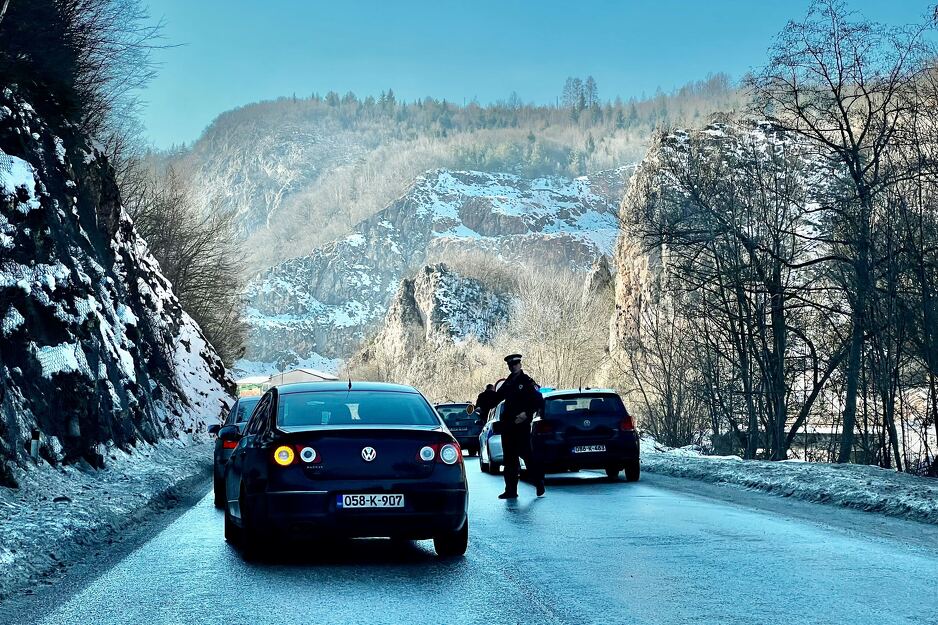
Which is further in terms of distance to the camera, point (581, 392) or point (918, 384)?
point (918, 384)

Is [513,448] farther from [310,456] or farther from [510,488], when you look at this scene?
[310,456]

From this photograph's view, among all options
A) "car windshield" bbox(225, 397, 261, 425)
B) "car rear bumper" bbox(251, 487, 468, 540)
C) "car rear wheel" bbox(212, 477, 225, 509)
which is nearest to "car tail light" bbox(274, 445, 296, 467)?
"car rear bumper" bbox(251, 487, 468, 540)

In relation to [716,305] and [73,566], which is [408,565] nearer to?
[73,566]

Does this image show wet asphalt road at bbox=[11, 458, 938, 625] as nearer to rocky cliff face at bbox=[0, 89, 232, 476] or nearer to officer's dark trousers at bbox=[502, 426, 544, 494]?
officer's dark trousers at bbox=[502, 426, 544, 494]

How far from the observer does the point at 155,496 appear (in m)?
16.3

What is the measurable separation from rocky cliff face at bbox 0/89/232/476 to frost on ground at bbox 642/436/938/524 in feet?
35.1

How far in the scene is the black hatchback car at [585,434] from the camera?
19.9 meters

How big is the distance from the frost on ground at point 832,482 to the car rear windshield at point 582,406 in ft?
6.82

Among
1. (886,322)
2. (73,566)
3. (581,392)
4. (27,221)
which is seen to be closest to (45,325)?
(27,221)

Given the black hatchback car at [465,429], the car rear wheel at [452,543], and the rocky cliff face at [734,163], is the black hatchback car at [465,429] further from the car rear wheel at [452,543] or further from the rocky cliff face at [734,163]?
the car rear wheel at [452,543]

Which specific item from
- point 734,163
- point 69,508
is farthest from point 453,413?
point 69,508

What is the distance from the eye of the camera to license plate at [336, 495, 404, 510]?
9.27m

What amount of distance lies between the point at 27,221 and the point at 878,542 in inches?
642

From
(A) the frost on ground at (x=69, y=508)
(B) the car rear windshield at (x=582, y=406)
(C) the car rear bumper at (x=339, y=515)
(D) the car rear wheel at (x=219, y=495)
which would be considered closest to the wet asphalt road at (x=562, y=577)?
(C) the car rear bumper at (x=339, y=515)
